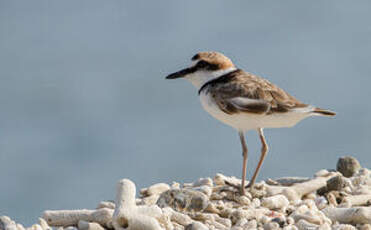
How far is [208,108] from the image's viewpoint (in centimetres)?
907

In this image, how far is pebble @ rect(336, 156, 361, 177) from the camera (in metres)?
11.0

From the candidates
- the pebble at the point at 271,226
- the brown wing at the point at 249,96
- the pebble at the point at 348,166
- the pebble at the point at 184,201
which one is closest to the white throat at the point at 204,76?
the brown wing at the point at 249,96

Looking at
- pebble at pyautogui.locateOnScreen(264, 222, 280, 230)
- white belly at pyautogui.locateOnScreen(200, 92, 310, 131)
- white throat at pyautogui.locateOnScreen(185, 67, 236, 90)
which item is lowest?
pebble at pyautogui.locateOnScreen(264, 222, 280, 230)

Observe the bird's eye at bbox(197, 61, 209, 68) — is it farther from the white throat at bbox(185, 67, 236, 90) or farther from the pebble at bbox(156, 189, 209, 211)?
the pebble at bbox(156, 189, 209, 211)

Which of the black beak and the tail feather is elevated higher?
the black beak

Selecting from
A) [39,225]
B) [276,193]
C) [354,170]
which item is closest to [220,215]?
[276,193]

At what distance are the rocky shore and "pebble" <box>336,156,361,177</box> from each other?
89 centimetres

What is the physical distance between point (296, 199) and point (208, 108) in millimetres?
1728

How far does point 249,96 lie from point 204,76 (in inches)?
40.3

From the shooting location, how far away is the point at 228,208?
8.44m

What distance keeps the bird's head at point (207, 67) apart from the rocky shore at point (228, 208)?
144cm

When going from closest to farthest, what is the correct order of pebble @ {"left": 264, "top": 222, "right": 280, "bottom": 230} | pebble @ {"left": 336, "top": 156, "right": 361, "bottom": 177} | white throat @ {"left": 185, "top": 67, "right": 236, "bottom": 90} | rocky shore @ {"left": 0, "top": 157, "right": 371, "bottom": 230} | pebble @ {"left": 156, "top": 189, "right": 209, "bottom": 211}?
rocky shore @ {"left": 0, "top": 157, "right": 371, "bottom": 230} < pebble @ {"left": 264, "top": 222, "right": 280, "bottom": 230} < pebble @ {"left": 156, "top": 189, "right": 209, "bottom": 211} < white throat @ {"left": 185, "top": 67, "right": 236, "bottom": 90} < pebble @ {"left": 336, "top": 156, "right": 361, "bottom": 177}

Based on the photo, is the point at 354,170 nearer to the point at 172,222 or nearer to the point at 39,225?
the point at 172,222

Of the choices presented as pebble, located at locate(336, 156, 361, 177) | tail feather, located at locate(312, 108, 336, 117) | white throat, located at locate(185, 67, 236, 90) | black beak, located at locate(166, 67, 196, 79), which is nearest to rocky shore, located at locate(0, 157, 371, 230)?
pebble, located at locate(336, 156, 361, 177)
